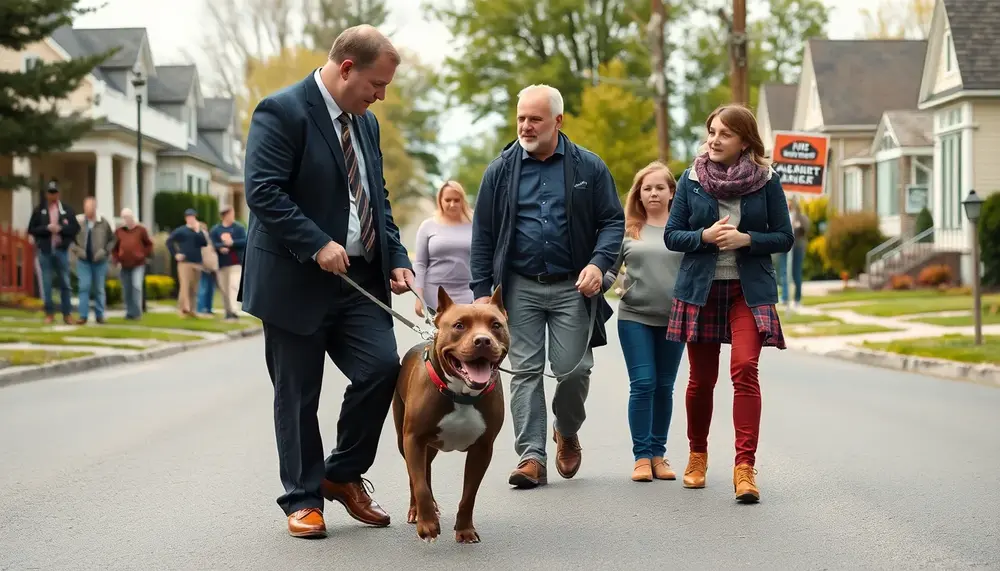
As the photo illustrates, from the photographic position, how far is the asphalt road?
19.5 feet

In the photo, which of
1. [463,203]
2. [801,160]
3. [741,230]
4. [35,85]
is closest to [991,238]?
[801,160]

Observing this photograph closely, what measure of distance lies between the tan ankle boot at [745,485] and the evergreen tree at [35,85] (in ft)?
63.3

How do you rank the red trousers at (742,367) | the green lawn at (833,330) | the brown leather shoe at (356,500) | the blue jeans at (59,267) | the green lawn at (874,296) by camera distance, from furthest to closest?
the green lawn at (874,296) < the blue jeans at (59,267) < the green lawn at (833,330) < the red trousers at (742,367) < the brown leather shoe at (356,500)

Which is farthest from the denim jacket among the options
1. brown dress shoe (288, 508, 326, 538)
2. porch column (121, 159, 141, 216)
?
porch column (121, 159, 141, 216)

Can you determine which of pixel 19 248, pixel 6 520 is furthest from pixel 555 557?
pixel 19 248

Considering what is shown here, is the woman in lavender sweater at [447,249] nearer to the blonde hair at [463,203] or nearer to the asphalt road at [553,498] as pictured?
the blonde hair at [463,203]

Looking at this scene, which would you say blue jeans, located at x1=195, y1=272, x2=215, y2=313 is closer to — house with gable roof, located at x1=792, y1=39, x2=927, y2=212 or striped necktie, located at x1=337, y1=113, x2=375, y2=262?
striped necktie, located at x1=337, y1=113, x2=375, y2=262

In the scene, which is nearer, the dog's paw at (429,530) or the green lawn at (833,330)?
the dog's paw at (429,530)

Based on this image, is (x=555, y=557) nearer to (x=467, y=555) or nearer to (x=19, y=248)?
(x=467, y=555)

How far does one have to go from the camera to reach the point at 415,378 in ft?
20.0

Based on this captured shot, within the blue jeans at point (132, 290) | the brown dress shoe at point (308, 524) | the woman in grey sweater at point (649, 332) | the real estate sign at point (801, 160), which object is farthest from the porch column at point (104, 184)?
the brown dress shoe at point (308, 524)

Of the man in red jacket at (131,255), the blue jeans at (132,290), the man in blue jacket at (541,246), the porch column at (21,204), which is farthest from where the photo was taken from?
the porch column at (21,204)

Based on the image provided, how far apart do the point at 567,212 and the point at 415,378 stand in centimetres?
188

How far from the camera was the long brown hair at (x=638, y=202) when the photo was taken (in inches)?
332
